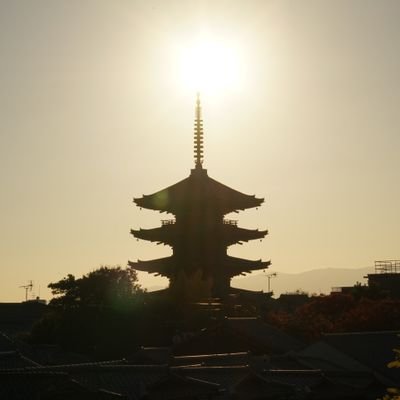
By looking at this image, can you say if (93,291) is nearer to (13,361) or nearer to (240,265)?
(240,265)

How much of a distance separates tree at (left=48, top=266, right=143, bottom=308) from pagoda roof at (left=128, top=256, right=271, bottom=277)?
251 centimetres

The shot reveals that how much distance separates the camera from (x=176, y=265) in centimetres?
6962

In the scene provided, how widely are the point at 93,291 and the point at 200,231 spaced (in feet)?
34.8

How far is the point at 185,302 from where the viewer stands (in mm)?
61375

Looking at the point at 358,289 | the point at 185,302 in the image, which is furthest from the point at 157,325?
the point at 358,289

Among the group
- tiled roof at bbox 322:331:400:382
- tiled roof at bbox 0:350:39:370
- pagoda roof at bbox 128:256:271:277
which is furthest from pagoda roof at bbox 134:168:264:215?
tiled roof at bbox 0:350:39:370

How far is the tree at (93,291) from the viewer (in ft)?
210

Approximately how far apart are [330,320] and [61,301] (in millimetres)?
21887

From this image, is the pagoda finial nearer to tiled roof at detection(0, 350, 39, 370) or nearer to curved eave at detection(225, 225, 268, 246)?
curved eave at detection(225, 225, 268, 246)

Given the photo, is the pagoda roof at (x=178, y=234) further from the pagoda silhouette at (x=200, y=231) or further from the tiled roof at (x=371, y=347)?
the tiled roof at (x=371, y=347)

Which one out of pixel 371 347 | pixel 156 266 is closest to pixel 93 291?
pixel 156 266

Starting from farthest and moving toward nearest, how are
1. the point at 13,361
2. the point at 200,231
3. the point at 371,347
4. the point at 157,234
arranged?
the point at 157,234 < the point at 200,231 < the point at 371,347 < the point at 13,361

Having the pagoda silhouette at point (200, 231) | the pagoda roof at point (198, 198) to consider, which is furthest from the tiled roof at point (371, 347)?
the pagoda roof at point (198, 198)

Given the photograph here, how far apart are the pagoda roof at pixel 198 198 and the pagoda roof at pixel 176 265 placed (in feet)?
13.3
